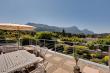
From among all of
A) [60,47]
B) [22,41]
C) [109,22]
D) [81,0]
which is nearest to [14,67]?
[60,47]

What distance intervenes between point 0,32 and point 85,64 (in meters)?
18.7

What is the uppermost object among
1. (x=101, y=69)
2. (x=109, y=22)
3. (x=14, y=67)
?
(x=109, y=22)

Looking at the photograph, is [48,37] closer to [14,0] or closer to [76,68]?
[14,0]

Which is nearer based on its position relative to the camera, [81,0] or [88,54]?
[88,54]

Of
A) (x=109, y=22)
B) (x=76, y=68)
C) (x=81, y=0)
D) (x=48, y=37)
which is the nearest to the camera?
(x=76, y=68)

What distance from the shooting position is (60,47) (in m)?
9.20

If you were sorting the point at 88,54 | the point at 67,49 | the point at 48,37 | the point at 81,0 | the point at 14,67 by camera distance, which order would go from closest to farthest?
the point at 14,67 < the point at 88,54 < the point at 67,49 < the point at 48,37 < the point at 81,0

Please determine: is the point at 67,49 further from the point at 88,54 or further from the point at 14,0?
the point at 14,0

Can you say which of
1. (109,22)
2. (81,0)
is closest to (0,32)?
(81,0)

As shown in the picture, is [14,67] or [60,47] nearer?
[14,67]

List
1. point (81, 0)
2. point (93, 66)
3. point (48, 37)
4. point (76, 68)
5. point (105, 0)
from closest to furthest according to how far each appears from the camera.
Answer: point (76, 68) → point (93, 66) → point (48, 37) → point (105, 0) → point (81, 0)

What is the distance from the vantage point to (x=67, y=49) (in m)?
7.99

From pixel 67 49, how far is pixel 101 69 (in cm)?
394

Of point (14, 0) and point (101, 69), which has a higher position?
point (14, 0)
